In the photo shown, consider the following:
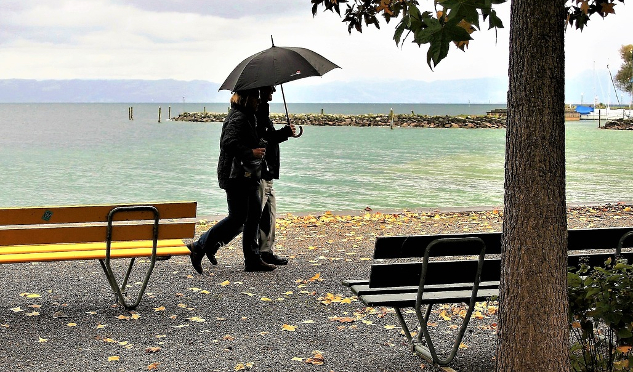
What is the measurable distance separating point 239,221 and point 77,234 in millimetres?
1700

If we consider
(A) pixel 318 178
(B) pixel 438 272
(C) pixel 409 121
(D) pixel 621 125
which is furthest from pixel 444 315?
(C) pixel 409 121

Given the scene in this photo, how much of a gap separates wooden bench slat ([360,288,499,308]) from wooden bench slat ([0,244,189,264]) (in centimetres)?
204

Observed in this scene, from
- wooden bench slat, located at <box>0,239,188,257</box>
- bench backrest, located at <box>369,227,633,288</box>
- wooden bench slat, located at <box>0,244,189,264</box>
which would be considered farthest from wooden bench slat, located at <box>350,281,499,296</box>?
wooden bench slat, located at <box>0,239,188,257</box>

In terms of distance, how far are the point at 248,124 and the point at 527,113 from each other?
406 cm

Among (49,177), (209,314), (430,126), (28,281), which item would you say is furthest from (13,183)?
(430,126)

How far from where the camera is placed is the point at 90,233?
6.12 m

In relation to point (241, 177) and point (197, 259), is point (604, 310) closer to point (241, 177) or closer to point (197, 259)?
point (241, 177)

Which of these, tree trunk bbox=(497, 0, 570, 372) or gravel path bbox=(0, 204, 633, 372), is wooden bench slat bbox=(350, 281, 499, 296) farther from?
tree trunk bbox=(497, 0, 570, 372)

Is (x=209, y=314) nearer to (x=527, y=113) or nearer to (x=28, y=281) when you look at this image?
(x=28, y=281)

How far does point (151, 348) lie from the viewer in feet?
16.7

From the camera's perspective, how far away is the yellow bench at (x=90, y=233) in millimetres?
5945

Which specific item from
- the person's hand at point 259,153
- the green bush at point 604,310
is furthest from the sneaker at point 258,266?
the green bush at point 604,310

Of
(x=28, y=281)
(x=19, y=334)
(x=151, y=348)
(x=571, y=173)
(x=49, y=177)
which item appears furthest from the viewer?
(x=49, y=177)

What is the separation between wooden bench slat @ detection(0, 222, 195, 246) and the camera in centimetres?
596
